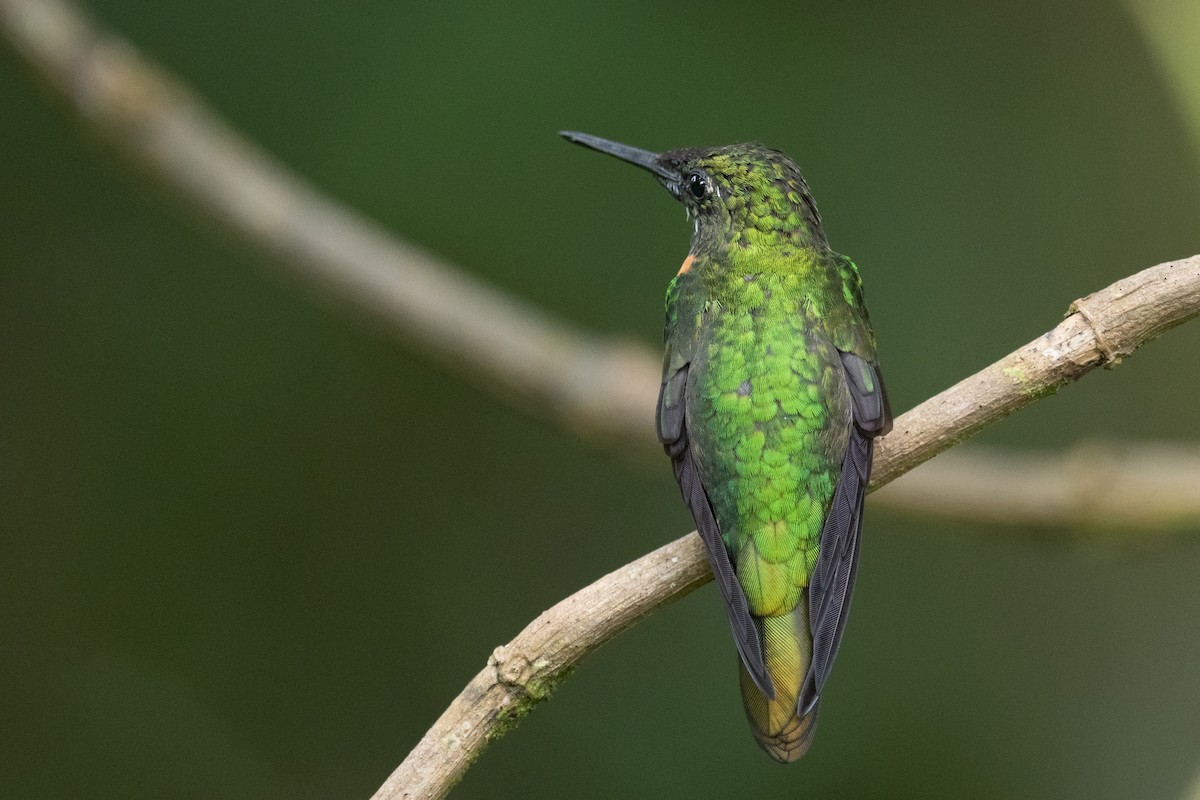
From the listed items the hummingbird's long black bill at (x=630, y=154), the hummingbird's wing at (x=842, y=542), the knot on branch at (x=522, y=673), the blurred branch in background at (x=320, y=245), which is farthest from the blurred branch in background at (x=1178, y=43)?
the knot on branch at (x=522, y=673)

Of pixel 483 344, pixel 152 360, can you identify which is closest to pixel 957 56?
pixel 483 344

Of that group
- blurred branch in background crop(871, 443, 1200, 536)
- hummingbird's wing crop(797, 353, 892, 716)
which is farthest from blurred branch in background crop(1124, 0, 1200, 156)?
hummingbird's wing crop(797, 353, 892, 716)

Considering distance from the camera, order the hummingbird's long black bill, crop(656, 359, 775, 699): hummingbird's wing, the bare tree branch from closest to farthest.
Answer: the bare tree branch, crop(656, 359, 775, 699): hummingbird's wing, the hummingbird's long black bill

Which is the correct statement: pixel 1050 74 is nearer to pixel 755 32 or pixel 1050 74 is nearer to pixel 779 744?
pixel 755 32

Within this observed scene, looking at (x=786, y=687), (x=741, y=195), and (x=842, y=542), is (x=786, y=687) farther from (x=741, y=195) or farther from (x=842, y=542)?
(x=741, y=195)

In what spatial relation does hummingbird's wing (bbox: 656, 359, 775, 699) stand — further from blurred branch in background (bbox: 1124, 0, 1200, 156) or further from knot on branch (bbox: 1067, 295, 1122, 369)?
blurred branch in background (bbox: 1124, 0, 1200, 156)

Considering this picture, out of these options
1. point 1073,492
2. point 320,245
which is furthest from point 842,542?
point 320,245
